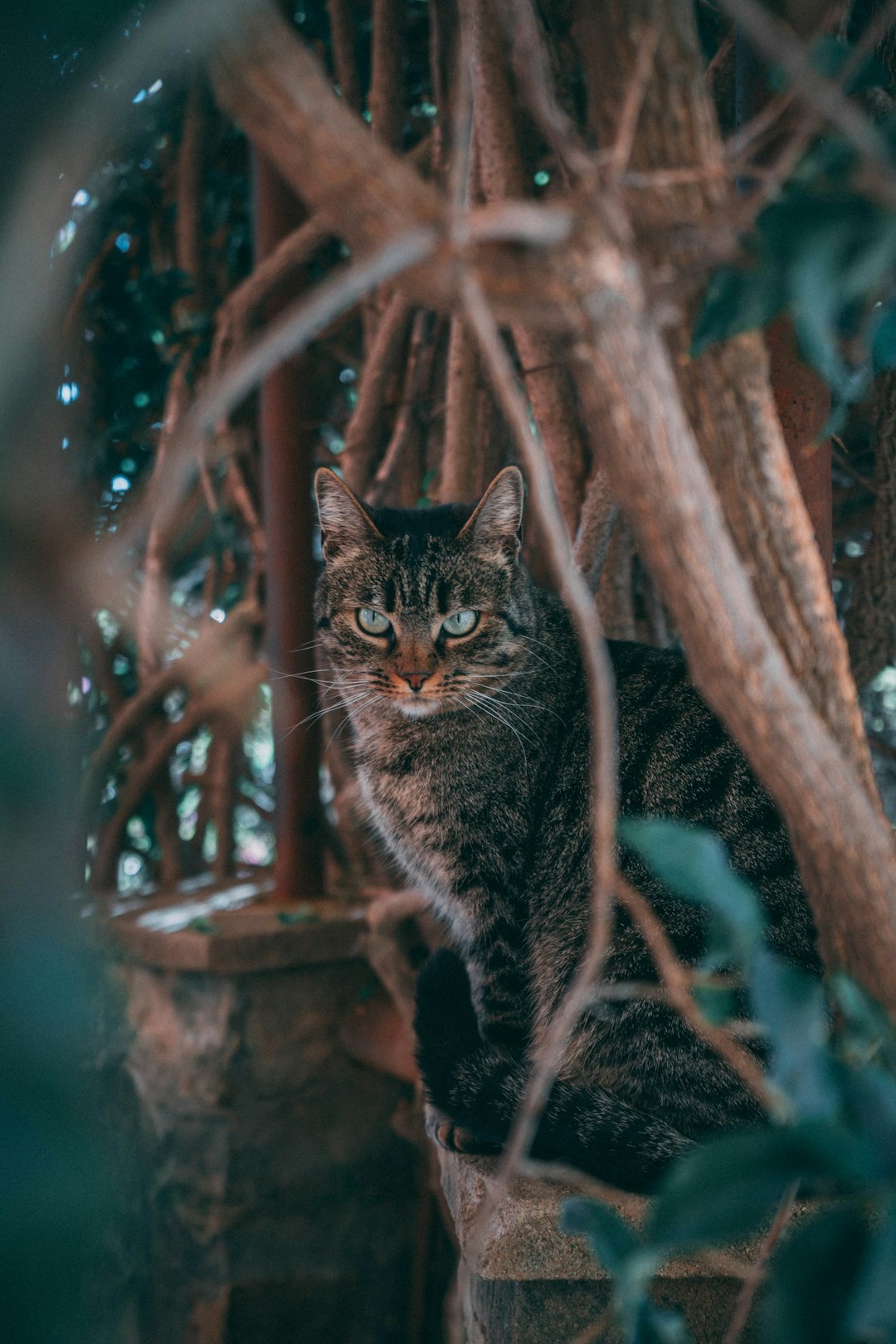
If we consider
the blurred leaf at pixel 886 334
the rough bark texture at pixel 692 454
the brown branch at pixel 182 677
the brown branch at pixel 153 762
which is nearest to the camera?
the rough bark texture at pixel 692 454

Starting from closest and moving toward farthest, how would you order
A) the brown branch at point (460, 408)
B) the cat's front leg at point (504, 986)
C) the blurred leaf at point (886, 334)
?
the blurred leaf at point (886, 334) → the cat's front leg at point (504, 986) → the brown branch at point (460, 408)

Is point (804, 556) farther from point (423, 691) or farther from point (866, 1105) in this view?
point (423, 691)

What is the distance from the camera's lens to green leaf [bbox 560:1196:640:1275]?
2.44ft

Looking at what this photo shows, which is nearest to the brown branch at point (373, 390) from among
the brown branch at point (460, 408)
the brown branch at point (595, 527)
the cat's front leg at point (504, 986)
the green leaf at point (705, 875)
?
the brown branch at point (460, 408)

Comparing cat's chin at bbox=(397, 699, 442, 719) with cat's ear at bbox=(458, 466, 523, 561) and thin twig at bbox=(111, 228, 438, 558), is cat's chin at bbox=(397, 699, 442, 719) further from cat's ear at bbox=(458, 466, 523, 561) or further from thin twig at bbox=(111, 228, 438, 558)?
thin twig at bbox=(111, 228, 438, 558)

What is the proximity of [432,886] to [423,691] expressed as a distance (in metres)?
0.38

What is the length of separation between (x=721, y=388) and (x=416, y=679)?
1.00 metres

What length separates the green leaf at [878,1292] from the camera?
56cm

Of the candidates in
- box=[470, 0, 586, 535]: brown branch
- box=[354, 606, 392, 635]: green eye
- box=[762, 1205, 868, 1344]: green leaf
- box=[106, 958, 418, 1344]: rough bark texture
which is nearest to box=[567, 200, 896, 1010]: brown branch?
box=[762, 1205, 868, 1344]: green leaf

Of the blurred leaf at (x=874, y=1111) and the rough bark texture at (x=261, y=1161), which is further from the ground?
the blurred leaf at (x=874, y=1111)

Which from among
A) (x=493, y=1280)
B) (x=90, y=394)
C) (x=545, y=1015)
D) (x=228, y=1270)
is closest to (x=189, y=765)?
(x=90, y=394)

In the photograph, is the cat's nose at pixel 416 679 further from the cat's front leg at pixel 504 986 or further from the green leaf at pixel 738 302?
the green leaf at pixel 738 302

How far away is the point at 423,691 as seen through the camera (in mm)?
1776

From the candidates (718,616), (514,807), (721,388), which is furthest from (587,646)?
(514,807)
